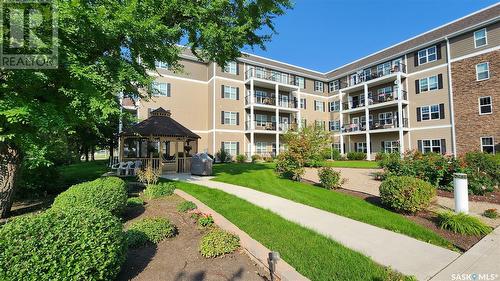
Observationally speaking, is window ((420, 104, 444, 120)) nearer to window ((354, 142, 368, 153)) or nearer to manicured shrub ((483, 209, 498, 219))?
window ((354, 142, 368, 153))

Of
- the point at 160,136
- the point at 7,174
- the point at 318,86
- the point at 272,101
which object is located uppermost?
the point at 318,86

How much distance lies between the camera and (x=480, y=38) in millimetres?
21859

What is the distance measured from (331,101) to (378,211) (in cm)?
3269

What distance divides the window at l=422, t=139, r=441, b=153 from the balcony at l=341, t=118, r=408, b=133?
271 centimetres

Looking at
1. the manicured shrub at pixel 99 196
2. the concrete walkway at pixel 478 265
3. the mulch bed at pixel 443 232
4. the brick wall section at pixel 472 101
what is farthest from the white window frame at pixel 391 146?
the manicured shrub at pixel 99 196

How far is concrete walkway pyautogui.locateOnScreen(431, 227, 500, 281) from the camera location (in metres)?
3.59

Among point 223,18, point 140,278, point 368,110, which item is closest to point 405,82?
point 368,110

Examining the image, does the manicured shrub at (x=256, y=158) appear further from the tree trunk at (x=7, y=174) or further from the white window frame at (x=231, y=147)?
the tree trunk at (x=7, y=174)

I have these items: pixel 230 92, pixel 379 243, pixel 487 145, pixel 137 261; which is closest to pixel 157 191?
pixel 137 261

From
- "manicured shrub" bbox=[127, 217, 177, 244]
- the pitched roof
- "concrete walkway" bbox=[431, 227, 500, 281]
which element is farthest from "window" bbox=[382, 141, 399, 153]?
"manicured shrub" bbox=[127, 217, 177, 244]

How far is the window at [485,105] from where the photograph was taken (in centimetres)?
2112

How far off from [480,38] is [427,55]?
4.39 meters

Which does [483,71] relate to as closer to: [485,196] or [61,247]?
[485,196]

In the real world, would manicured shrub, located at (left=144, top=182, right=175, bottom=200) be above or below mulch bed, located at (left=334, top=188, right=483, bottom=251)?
above
